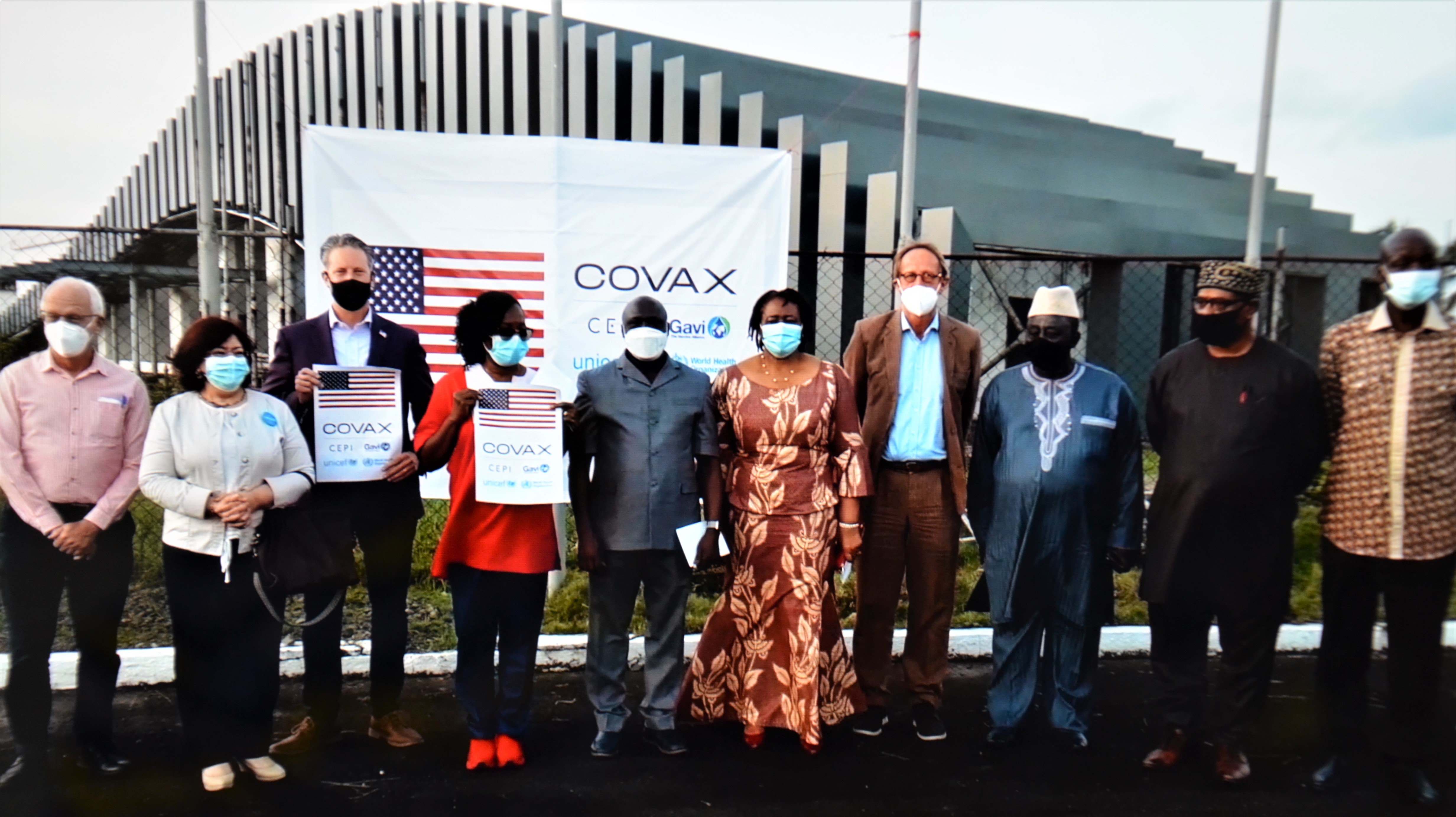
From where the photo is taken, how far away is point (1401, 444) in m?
3.86

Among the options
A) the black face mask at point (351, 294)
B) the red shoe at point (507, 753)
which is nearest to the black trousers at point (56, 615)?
the black face mask at point (351, 294)

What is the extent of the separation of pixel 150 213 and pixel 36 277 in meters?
24.8

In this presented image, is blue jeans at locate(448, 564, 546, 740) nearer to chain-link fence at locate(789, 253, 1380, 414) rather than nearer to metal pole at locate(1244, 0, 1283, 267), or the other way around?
chain-link fence at locate(789, 253, 1380, 414)

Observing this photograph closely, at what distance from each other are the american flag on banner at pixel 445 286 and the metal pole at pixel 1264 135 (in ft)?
15.4

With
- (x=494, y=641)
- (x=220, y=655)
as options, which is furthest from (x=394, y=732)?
(x=220, y=655)

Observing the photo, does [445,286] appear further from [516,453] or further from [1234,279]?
[1234,279]

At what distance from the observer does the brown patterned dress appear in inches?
166

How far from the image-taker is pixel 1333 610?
404cm

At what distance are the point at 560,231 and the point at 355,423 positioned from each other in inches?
79.1

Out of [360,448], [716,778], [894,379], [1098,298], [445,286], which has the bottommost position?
[716,778]

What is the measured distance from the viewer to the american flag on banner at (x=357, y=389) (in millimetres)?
4082

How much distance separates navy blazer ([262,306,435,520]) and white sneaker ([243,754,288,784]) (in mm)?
1033

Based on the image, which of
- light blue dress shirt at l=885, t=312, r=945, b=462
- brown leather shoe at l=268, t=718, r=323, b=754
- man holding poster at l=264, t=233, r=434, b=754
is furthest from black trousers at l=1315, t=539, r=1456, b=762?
brown leather shoe at l=268, t=718, r=323, b=754

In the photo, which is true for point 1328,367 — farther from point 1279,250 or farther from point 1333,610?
point 1279,250
